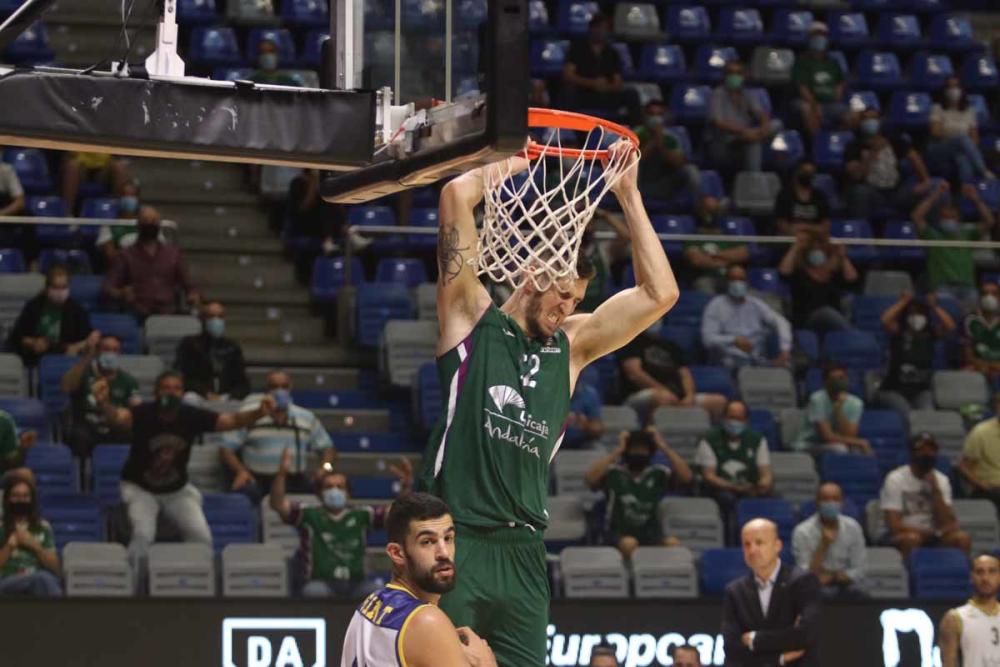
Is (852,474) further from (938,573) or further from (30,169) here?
(30,169)

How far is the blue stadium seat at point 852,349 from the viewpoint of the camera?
600 inches

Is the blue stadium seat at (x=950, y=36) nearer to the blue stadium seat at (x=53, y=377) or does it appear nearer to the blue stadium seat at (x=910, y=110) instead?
the blue stadium seat at (x=910, y=110)

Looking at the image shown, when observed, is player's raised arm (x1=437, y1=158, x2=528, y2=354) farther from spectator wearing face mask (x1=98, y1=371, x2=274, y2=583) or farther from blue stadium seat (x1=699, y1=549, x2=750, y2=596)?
blue stadium seat (x1=699, y1=549, x2=750, y2=596)

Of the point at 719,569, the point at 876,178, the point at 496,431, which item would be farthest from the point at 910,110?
the point at 496,431

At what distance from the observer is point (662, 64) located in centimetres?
1791

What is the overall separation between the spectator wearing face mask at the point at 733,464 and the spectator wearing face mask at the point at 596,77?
3.99 metres

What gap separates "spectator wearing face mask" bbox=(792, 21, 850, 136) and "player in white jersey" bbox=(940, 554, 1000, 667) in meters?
7.47

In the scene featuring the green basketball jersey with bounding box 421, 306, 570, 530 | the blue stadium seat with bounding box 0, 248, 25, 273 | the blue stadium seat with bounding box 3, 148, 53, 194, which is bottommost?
the green basketball jersey with bounding box 421, 306, 570, 530

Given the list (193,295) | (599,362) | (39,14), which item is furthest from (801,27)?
(39,14)

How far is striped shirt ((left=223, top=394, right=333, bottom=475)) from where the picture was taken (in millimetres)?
12836

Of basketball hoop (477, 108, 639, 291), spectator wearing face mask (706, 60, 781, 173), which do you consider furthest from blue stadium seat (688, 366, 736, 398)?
basketball hoop (477, 108, 639, 291)

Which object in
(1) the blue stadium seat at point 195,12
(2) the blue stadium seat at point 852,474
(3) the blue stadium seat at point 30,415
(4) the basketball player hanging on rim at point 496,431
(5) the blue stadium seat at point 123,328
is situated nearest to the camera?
(4) the basketball player hanging on rim at point 496,431

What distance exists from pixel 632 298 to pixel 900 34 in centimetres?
1317

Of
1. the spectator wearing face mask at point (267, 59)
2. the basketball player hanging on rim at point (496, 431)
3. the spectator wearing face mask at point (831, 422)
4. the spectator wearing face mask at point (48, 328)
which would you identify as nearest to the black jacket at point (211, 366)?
the spectator wearing face mask at point (48, 328)
